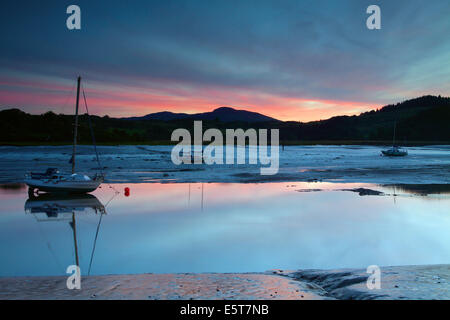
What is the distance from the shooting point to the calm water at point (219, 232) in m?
9.91

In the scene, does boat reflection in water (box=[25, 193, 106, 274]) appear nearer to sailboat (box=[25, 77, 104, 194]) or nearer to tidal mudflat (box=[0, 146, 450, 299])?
tidal mudflat (box=[0, 146, 450, 299])

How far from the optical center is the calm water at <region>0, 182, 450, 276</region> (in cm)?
991

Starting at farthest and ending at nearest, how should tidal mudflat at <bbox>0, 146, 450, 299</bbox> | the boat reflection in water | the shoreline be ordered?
1. the boat reflection in water
2. tidal mudflat at <bbox>0, 146, 450, 299</bbox>
3. the shoreline

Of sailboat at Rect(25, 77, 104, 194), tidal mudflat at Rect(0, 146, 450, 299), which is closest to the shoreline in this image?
tidal mudflat at Rect(0, 146, 450, 299)

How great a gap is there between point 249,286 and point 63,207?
516 inches

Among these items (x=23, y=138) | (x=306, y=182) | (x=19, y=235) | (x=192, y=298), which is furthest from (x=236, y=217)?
(x=23, y=138)

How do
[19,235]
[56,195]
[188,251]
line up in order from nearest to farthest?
1. [188,251]
2. [19,235]
3. [56,195]

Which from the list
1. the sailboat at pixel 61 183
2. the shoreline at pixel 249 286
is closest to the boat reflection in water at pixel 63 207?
the sailboat at pixel 61 183

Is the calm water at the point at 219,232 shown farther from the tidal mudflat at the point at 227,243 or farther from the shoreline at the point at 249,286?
the shoreline at the point at 249,286

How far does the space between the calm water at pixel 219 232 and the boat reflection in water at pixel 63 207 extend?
48mm

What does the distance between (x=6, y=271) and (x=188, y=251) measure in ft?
15.0

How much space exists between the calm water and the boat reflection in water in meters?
0.05
